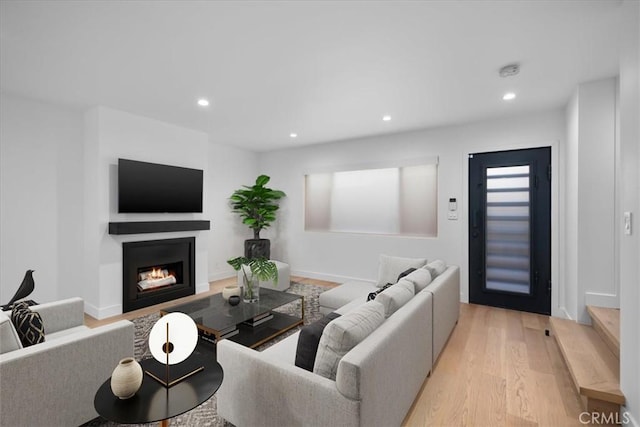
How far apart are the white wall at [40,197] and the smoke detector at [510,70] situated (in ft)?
16.1

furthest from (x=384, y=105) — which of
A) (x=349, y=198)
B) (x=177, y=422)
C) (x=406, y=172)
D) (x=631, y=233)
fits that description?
(x=177, y=422)

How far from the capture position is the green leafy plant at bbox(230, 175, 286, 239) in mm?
5676

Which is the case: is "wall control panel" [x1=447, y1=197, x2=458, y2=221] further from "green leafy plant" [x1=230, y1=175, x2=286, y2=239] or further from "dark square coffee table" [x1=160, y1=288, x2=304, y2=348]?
"green leafy plant" [x1=230, y1=175, x2=286, y2=239]

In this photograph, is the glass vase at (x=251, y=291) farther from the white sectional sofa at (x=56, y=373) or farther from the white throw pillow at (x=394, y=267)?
the white throw pillow at (x=394, y=267)

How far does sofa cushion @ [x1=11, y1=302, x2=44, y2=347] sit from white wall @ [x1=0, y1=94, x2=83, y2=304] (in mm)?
2170

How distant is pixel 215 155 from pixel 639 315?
18.6 feet

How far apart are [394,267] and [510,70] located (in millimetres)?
2313

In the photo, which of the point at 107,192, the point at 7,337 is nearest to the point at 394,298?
the point at 7,337

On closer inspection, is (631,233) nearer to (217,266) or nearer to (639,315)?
(639,315)

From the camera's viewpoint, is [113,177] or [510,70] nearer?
[510,70]

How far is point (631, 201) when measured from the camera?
174 centimetres

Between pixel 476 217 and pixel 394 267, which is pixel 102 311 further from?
pixel 476 217

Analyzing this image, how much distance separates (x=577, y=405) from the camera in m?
2.04

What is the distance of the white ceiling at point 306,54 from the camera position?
1.96 metres
